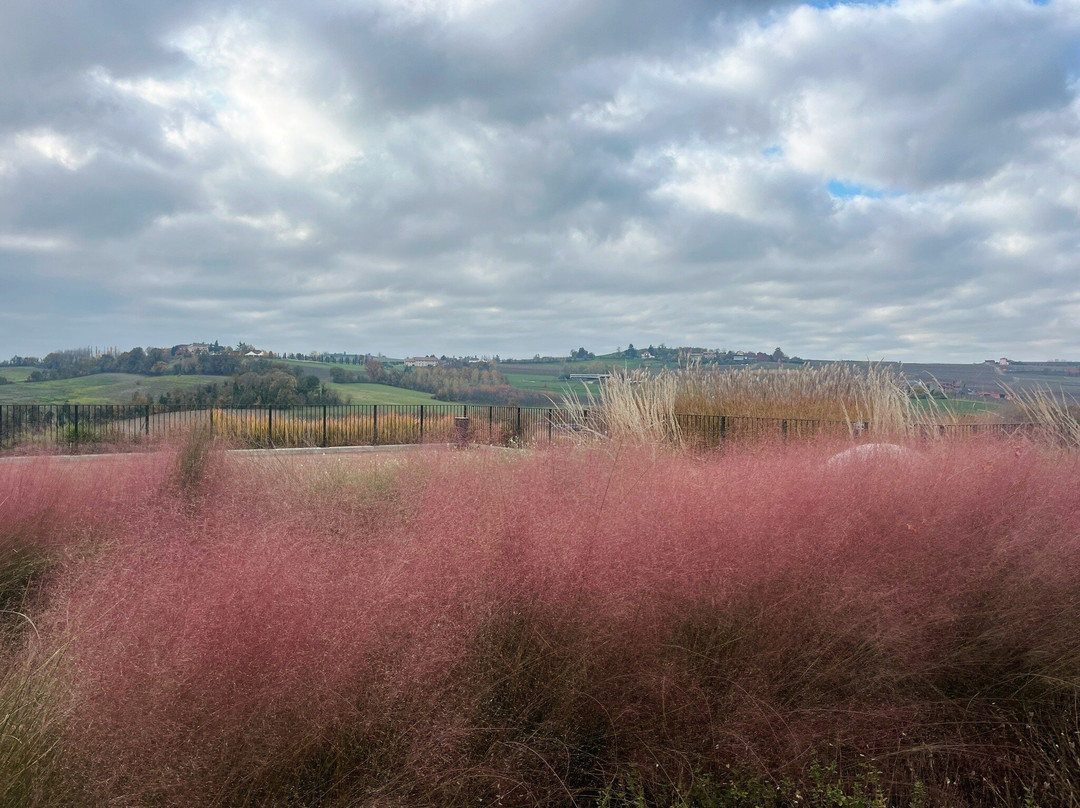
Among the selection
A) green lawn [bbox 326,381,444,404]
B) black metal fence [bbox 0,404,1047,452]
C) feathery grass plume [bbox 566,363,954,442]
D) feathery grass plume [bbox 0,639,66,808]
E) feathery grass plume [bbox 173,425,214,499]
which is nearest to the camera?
feathery grass plume [bbox 0,639,66,808]

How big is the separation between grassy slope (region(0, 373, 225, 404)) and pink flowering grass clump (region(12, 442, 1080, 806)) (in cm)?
2611

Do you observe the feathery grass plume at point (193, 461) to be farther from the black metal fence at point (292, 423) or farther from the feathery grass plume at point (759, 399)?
the black metal fence at point (292, 423)

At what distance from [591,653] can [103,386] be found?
3205 cm

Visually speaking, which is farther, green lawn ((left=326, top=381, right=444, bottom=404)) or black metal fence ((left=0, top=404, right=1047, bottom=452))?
green lawn ((left=326, top=381, right=444, bottom=404))

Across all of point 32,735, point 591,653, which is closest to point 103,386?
point 32,735

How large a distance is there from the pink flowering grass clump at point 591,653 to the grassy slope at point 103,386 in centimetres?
2611

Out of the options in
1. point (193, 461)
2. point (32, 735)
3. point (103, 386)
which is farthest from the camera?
point (103, 386)

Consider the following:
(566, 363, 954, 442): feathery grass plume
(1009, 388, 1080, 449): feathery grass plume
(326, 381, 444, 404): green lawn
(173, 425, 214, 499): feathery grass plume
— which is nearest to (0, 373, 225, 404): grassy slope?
(326, 381, 444, 404): green lawn

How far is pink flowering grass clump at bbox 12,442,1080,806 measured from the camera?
2.39 meters

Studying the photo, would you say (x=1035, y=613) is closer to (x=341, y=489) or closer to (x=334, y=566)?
(x=334, y=566)

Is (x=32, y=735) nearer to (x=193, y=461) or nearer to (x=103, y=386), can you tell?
(x=193, y=461)

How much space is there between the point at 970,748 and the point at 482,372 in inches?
1233

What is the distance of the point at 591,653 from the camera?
2912 mm

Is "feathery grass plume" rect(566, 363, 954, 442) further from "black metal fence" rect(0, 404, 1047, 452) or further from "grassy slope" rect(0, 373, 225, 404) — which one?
"grassy slope" rect(0, 373, 225, 404)
